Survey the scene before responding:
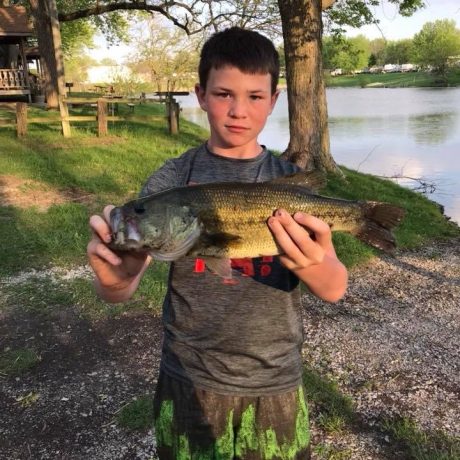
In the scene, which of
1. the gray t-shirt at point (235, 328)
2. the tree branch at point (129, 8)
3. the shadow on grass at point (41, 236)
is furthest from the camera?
the tree branch at point (129, 8)

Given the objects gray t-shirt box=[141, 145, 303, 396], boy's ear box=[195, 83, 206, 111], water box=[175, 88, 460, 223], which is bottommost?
water box=[175, 88, 460, 223]

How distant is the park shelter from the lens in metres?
27.4

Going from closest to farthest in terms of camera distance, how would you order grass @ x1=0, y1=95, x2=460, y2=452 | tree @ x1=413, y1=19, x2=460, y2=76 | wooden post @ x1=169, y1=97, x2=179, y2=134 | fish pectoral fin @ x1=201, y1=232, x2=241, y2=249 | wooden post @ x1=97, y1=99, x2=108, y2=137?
1. fish pectoral fin @ x1=201, y1=232, x2=241, y2=249
2. grass @ x1=0, y1=95, x2=460, y2=452
3. wooden post @ x1=97, y1=99, x2=108, y2=137
4. wooden post @ x1=169, y1=97, x2=179, y2=134
5. tree @ x1=413, y1=19, x2=460, y2=76

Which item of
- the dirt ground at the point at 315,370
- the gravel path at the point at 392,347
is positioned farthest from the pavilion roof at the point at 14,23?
the gravel path at the point at 392,347

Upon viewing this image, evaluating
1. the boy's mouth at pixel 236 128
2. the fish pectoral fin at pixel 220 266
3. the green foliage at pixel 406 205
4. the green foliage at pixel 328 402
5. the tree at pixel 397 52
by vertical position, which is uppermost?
the tree at pixel 397 52

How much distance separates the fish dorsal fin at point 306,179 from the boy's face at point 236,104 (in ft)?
1.09

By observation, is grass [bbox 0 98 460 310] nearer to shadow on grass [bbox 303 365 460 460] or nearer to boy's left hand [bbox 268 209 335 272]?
shadow on grass [bbox 303 365 460 460]

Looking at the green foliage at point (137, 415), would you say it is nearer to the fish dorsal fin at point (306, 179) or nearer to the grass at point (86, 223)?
the grass at point (86, 223)

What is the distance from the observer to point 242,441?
223 centimetres

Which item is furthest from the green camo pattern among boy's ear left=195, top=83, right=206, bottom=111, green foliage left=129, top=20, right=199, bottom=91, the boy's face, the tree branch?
green foliage left=129, top=20, right=199, bottom=91

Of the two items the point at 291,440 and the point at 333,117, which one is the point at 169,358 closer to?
the point at 291,440

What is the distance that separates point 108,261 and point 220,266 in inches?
16.8

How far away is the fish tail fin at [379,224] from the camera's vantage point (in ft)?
7.32

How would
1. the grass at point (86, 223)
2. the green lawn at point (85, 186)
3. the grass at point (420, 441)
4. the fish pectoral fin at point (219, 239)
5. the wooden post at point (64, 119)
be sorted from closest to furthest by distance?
the fish pectoral fin at point (219, 239) < the grass at point (420, 441) < the grass at point (86, 223) < the green lawn at point (85, 186) < the wooden post at point (64, 119)
